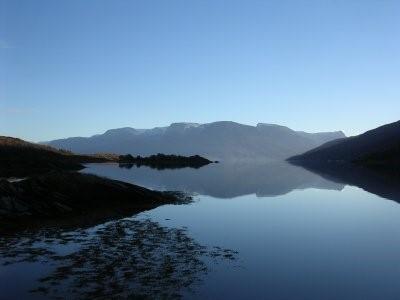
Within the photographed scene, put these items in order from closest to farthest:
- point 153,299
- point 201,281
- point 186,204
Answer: point 153,299 → point 201,281 → point 186,204

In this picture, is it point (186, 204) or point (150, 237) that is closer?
point (150, 237)

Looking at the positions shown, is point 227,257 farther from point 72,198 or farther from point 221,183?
point 221,183

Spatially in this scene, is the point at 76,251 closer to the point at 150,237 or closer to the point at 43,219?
the point at 150,237

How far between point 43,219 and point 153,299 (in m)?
24.9

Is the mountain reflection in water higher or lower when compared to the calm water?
higher

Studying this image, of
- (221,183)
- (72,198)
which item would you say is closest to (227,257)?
(72,198)

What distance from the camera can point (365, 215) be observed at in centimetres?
4959

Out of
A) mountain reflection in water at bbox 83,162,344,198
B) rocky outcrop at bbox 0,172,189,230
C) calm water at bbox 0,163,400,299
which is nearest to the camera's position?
calm water at bbox 0,163,400,299

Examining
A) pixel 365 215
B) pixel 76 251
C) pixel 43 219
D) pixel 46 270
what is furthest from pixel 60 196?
pixel 365 215

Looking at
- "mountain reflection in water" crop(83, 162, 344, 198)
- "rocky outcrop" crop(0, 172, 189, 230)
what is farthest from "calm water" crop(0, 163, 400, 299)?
"mountain reflection in water" crop(83, 162, 344, 198)

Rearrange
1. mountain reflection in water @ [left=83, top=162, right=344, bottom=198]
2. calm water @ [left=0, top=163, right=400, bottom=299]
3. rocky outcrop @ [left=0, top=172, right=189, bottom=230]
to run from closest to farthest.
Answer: calm water @ [left=0, top=163, right=400, bottom=299] → rocky outcrop @ [left=0, top=172, right=189, bottom=230] → mountain reflection in water @ [left=83, top=162, right=344, bottom=198]

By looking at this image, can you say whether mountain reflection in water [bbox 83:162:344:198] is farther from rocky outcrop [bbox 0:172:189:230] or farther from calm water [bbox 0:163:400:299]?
calm water [bbox 0:163:400:299]

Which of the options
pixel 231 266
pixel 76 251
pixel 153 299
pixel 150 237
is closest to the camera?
pixel 153 299

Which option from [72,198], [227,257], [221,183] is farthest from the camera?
[221,183]
